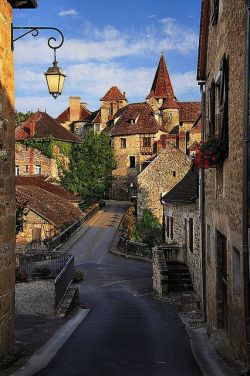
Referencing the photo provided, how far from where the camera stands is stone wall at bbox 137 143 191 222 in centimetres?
4300

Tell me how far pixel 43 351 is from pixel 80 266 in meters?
18.7

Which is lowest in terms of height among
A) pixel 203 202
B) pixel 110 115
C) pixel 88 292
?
pixel 88 292

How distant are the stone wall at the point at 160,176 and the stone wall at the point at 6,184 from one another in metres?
34.7

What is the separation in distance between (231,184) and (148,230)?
30347mm

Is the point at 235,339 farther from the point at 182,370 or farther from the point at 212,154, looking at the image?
the point at 212,154

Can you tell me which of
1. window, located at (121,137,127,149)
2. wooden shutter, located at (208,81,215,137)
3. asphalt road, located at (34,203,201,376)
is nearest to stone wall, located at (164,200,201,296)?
asphalt road, located at (34,203,201,376)

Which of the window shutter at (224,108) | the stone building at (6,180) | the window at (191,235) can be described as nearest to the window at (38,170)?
the window at (191,235)

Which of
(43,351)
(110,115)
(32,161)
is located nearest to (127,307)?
(43,351)

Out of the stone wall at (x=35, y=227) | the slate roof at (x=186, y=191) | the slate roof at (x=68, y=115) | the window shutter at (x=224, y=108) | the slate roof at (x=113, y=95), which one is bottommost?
the stone wall at (x=35, y=227)

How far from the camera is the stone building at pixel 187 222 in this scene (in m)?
17.9

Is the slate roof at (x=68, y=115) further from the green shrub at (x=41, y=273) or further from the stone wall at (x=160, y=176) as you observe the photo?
the green shrub at (x=41, y=273)

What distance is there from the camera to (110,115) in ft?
233

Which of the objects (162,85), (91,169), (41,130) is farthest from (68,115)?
(91,169)

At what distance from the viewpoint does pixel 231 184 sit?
9000 millimetres
